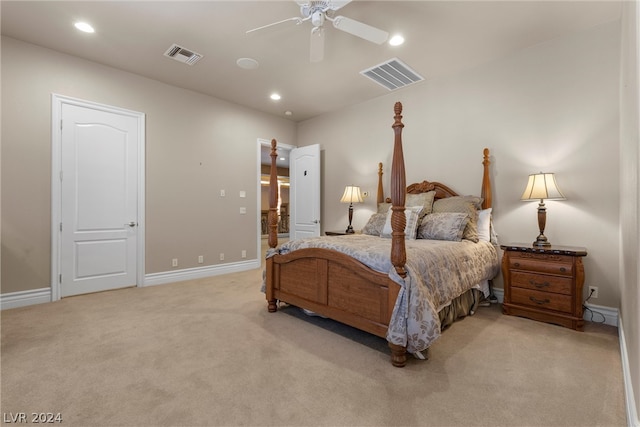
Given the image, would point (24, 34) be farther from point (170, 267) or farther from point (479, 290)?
point (479, 290)

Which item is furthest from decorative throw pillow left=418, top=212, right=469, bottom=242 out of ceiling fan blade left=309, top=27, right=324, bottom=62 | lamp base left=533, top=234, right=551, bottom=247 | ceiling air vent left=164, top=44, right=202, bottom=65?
ceiling air vent left=164, top=44, right=202, bottom=65

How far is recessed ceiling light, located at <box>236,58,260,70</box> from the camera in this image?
3.44 meters

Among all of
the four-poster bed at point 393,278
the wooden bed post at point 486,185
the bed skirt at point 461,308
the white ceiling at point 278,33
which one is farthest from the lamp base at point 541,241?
the white ceiling at point 278,33

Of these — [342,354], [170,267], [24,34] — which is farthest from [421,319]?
[24,34]

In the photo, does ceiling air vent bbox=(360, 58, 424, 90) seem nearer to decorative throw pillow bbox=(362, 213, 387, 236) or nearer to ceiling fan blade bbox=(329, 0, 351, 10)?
ceiling fan blade bbox=(329, 0, 351, 10)

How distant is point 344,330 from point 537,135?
2823 millimetres

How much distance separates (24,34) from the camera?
2.99m

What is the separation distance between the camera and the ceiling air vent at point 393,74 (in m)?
3.54

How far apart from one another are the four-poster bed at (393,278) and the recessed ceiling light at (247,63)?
1288mm

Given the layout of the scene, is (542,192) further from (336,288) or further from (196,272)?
(196,272)

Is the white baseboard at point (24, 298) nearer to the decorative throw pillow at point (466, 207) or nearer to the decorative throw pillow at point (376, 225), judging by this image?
the decorative throw pillow at point (376, 225)

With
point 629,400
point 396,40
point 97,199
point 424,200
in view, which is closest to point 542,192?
point 424,200

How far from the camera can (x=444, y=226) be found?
310cm

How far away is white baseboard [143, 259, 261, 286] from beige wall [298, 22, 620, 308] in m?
2.63
